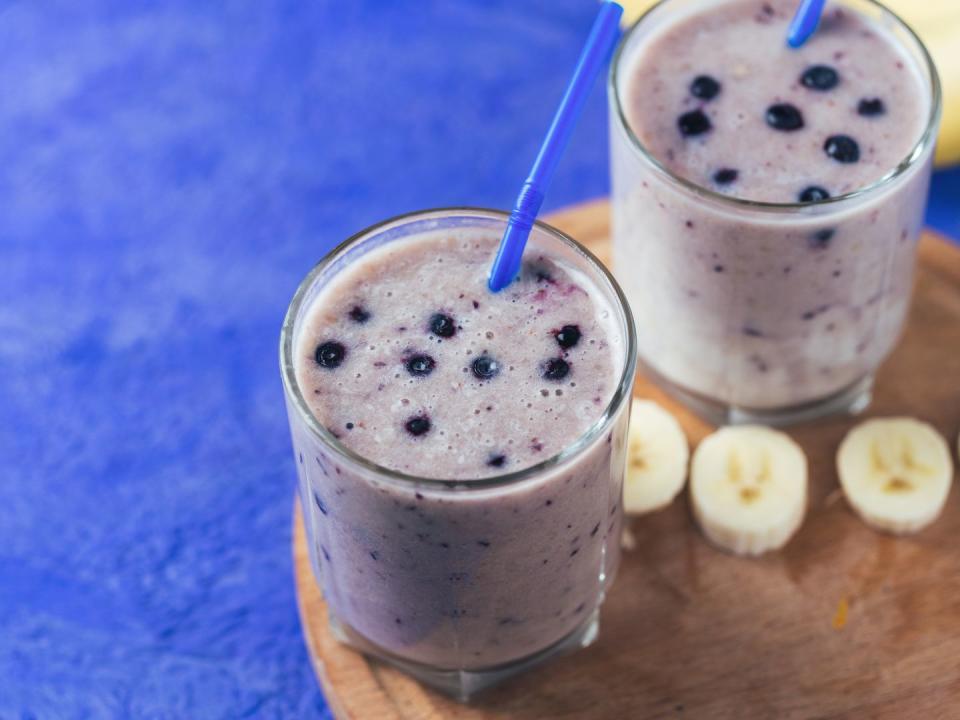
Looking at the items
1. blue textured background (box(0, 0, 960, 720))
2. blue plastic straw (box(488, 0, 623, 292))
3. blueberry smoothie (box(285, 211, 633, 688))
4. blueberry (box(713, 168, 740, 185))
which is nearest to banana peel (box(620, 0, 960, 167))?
blue textured background (box(0, 0, 960, 720))

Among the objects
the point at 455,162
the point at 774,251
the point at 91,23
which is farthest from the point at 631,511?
the point at 91,23

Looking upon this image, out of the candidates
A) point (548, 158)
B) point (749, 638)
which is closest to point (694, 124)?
point (548, 158)

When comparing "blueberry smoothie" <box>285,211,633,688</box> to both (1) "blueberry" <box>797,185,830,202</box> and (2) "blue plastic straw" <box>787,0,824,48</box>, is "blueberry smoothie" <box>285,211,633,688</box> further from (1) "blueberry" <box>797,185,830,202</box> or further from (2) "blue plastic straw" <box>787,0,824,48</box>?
(2) "blue plastic straw" <box>787,0,824,48</box>

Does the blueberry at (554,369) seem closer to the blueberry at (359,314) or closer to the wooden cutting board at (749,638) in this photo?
the blueberry at (359,314)

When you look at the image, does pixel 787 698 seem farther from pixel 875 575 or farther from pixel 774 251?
pixel 774 251

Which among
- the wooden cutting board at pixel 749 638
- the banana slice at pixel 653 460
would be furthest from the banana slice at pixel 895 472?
the banana slice at pixel 653 460
